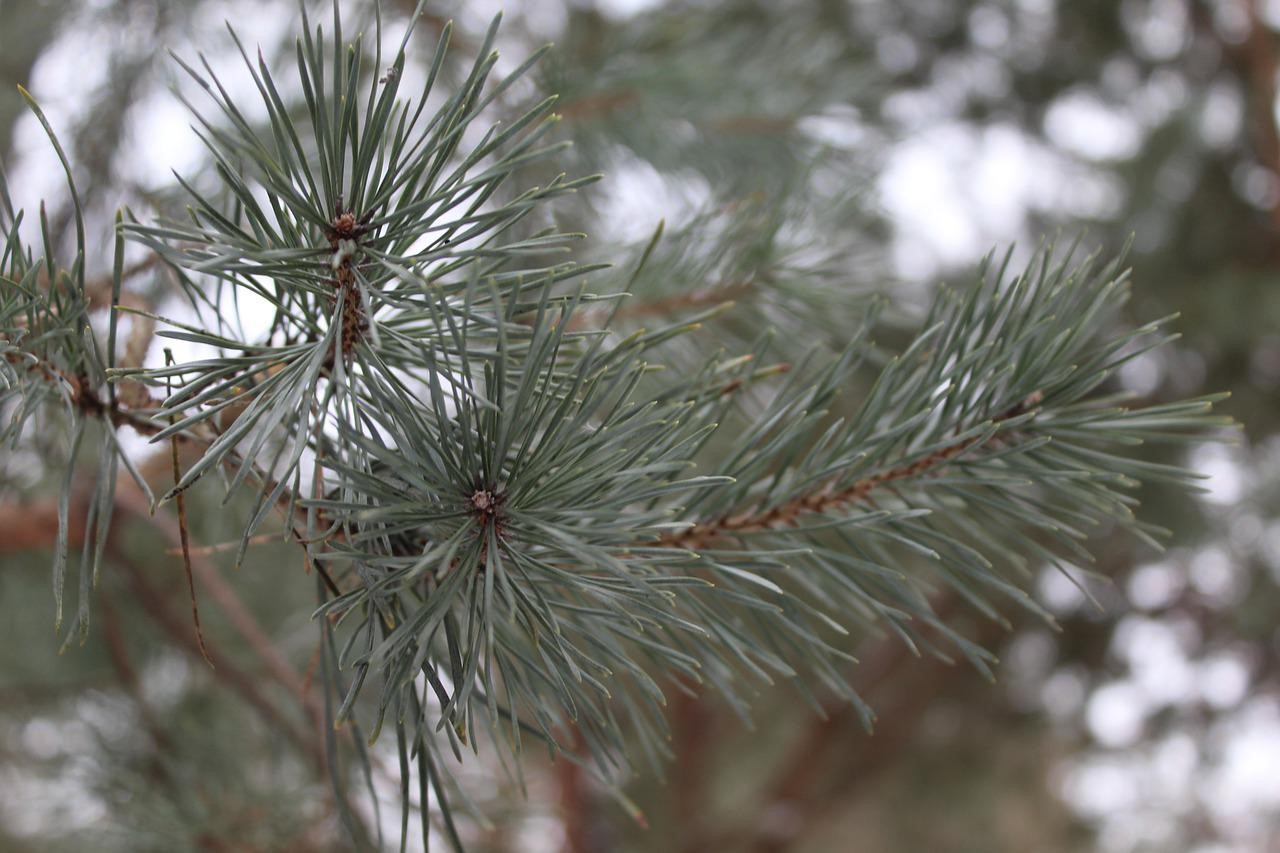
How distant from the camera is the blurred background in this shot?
0.54 m

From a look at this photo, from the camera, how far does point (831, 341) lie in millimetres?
581

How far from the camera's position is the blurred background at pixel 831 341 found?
544 millimetres

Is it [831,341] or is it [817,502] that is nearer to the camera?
[817,502]

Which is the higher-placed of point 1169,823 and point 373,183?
point 373,183

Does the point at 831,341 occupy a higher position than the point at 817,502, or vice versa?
the point at 831,341

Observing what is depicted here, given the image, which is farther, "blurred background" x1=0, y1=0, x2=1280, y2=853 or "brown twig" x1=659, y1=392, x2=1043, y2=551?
"blurred background" x1=0, y1=0, x2=1280, y2=853

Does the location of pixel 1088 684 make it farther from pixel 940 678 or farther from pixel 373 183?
pixel 373 183

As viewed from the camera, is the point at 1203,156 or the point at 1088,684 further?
the point at 1088,684

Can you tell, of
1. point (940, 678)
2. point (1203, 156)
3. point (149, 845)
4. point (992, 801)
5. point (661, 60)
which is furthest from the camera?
point (992, 801)

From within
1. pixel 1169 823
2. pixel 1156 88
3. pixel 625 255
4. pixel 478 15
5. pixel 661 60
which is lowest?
pixel 1169 823

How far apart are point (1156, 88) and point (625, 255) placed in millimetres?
1449

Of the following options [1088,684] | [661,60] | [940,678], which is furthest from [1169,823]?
[661,60]

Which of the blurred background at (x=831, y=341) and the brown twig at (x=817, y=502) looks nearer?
the brown twig at (x=817, y=502)

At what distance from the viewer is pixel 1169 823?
6.81 feet
